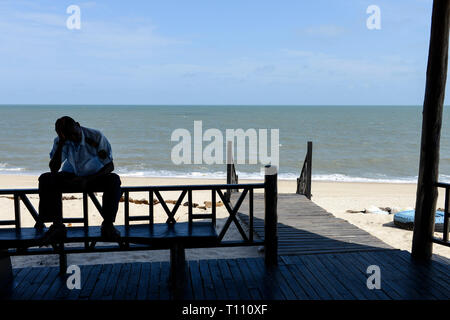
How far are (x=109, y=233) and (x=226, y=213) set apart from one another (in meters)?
6.59

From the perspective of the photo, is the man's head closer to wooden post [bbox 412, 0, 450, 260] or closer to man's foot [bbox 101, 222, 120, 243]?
man's foot [bbox 101, 222, 120, 243]

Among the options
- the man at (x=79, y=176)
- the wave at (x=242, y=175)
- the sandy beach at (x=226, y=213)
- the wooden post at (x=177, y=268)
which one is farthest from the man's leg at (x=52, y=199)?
the wave at (x=242, y=175)

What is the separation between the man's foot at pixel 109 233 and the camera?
3816 mm

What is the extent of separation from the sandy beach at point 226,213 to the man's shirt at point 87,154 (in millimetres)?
2773

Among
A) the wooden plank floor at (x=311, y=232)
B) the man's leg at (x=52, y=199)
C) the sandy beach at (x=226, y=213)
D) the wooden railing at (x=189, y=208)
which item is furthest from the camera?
the sandy beach at (x=226, y=213)

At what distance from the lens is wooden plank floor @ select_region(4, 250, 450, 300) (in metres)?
3.93

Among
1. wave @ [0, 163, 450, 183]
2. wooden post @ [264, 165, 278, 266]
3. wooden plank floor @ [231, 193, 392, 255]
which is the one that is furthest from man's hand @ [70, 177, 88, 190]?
wave @ [0, 163, 450, 183]

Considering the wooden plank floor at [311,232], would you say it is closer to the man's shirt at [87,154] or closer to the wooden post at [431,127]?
the wooden post at [431,127]

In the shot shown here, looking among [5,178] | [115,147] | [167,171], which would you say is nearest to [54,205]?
[5,178]

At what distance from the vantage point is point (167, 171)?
2438cm

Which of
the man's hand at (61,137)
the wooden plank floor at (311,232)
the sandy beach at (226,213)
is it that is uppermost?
the man's hand at (61,137)
